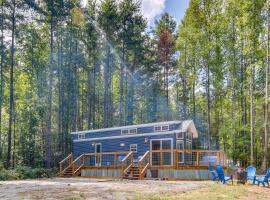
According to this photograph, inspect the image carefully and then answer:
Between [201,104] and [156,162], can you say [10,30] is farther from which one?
[201,104]

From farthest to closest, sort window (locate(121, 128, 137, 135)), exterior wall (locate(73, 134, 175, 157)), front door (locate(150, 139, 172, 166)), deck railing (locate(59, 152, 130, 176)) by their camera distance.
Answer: window (locate(121, 128, 137, 135)) < deck railing (locate(59, 152, 130, 176)) < exterior wall (locate(73, 134, 175, 157)) < front door (locate(150, 139, 172, 166))

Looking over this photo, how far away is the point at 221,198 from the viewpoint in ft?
24.3

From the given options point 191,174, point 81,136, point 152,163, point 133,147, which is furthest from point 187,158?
point 81,136

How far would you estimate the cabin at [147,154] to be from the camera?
14.7m

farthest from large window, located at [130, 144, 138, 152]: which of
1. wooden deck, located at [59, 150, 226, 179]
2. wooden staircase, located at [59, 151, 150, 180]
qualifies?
wooden staircase, located at [59, 151, 150, 180]

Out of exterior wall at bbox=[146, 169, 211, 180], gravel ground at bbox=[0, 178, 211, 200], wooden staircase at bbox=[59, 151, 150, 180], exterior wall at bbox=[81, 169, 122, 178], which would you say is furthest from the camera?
exterior wall at bbox=[81, 169, 122, 178]

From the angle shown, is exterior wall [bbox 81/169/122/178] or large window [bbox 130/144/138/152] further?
large window [bbox 130/144/138/152]

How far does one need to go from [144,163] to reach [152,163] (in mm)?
621

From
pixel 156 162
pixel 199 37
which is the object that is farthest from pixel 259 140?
pixel 156 162

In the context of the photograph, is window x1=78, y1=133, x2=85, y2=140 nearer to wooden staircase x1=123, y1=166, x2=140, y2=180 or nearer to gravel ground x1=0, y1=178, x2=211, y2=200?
wooden staircase x1=123, y1=166, x2=140, y2=180

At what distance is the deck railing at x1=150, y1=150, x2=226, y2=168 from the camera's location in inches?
577

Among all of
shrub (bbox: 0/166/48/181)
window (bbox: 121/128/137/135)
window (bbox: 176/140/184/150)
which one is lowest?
shrub (bbox: 0/166/48/181)

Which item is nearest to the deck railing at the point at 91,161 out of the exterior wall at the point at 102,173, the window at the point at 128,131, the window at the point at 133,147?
the exterior wall at the point at 102,173

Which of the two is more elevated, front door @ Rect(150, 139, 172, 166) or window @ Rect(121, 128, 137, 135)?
window @ Rect(121, 128, 137, 135)
